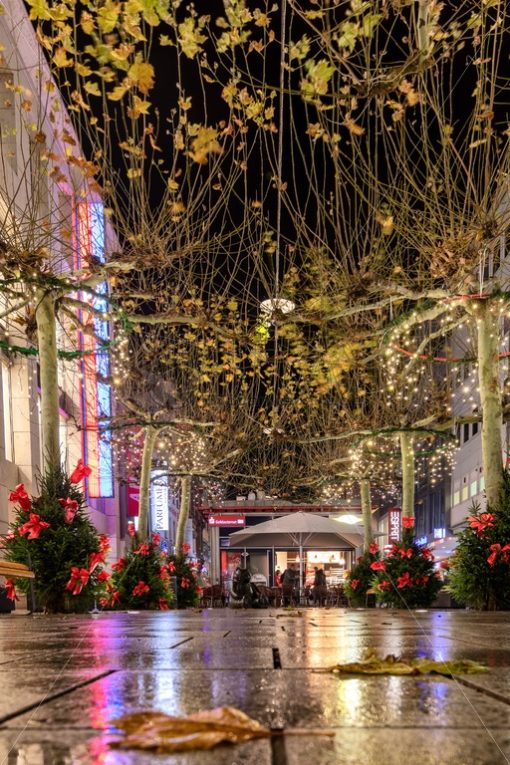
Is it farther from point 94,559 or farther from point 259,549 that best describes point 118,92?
point 259,549

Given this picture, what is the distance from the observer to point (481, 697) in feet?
6.05

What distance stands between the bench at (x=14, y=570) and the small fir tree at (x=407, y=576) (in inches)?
359

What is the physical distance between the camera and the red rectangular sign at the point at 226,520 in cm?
5406

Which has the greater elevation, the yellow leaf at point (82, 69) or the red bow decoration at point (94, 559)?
the yellow leaf at point (82, 69)

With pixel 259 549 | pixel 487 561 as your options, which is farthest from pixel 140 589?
pixel 259 549

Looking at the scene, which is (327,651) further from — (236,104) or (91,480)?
(91,480)

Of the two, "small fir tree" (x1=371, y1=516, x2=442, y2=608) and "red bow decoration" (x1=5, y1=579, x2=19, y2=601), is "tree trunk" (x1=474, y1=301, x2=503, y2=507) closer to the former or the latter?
"small fir tree" (x1=371, y1=516, x2=442, y2=608)

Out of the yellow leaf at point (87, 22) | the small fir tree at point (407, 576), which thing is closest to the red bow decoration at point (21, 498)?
the yellow leaf at point (87, 22)

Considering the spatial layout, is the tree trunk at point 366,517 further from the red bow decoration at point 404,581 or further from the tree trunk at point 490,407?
the tree trunk at point 490,407

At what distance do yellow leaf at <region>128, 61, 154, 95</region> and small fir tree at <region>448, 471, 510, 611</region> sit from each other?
26.7 feet

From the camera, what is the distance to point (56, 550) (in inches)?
389

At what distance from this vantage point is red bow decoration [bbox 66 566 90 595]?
972cm

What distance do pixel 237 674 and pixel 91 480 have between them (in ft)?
90.8

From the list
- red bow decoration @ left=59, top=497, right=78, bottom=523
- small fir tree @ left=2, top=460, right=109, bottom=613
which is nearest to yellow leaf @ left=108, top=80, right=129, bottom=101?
small fir tree @ left=2, top=460, right=109, bottom=613
